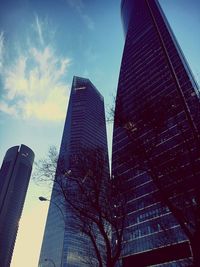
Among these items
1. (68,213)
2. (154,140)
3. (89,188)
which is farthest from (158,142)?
(68,213)

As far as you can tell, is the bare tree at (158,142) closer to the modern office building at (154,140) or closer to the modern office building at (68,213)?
the modern office building at (154,140)

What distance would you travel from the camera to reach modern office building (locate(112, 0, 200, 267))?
45.5 feet

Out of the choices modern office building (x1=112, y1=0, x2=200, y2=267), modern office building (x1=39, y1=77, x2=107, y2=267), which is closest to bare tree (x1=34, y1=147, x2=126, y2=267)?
modern office building (x1=112, y1=0, x2=200, y2=267)

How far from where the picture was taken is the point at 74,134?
169 m

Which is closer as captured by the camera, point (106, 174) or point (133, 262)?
point (106, 174)

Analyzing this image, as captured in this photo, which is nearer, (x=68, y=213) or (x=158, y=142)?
(x=158, y=142)

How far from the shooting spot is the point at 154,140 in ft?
47.8

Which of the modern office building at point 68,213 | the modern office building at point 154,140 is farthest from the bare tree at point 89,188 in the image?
the modern office building at point 68,213

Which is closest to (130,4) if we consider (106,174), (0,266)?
(106,174)

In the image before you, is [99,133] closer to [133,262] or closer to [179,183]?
[133,262]

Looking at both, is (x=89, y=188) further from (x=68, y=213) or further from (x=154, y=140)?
(x=68, y=213)

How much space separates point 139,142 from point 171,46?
101 metres

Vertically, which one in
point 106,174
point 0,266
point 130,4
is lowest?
point 106,174

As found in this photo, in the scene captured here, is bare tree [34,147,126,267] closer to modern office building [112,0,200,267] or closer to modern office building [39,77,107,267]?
modern office building [112,0,200,267]
